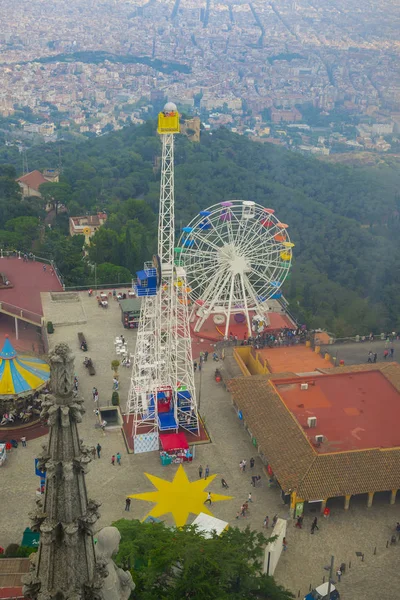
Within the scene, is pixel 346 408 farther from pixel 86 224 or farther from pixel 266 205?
pixel 266 205

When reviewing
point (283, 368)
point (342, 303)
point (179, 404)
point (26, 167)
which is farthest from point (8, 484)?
point (26, 167)

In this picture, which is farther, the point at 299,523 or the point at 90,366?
the point at 90,366

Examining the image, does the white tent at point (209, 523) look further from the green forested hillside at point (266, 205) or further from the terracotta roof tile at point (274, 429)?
the green forested hillside at point (266, 205)

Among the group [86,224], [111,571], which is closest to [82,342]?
[86,224]

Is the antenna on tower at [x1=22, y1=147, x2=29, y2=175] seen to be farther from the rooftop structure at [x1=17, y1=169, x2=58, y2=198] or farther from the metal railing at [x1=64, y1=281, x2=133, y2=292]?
the metal railing at [x1=64, y1=281, x2=133, y2=292]

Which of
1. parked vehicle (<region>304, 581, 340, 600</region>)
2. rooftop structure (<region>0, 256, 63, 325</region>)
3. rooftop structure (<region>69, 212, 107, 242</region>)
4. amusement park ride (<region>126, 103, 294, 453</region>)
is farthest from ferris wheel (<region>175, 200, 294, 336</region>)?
rooftop structure (<region>69, 212, 107, 242</region>)

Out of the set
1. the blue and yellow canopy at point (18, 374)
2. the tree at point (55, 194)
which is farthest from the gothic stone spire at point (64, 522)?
the tree at point (55, 194)
